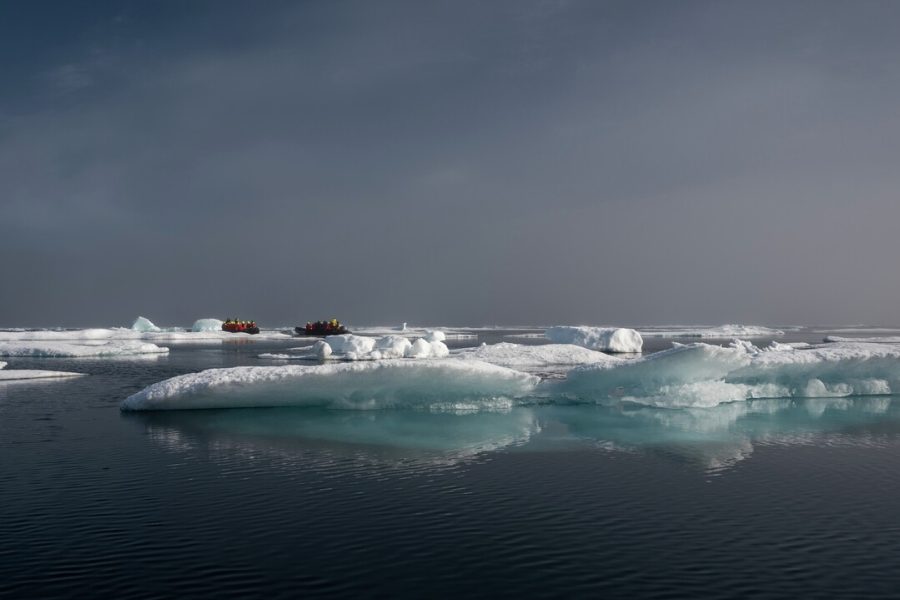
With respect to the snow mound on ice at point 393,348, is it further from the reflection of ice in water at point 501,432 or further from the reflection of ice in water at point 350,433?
the reflection of ice in water at point 350,433

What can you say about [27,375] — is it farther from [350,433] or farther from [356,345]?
[350,433]

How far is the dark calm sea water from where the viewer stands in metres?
7.40

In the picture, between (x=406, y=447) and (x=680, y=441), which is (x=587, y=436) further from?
(x=406, y=447)

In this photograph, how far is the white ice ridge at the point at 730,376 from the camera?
67.3 feet

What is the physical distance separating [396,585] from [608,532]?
325cm

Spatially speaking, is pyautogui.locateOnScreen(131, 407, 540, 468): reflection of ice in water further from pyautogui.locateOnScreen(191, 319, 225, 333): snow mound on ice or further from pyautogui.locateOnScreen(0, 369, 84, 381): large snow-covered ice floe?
pyautogui.locateOnScreen(191, 319, 225, 333): snow mound on ice

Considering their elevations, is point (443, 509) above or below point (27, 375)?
below

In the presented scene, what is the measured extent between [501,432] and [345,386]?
16.6 ft

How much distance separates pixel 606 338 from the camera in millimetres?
56500

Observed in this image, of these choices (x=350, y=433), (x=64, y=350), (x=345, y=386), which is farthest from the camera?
(x=64, y=350)

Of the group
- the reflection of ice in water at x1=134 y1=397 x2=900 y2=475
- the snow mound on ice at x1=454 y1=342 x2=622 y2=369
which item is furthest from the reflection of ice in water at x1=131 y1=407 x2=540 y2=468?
the snow mound on ice at x1=454 y1=342 x2=622 y2=369

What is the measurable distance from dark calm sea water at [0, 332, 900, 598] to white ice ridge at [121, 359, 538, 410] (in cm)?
126

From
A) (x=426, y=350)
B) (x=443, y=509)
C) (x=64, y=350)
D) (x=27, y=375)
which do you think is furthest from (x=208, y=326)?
(x=443, y=509)

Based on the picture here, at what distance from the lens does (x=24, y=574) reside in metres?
7.45
